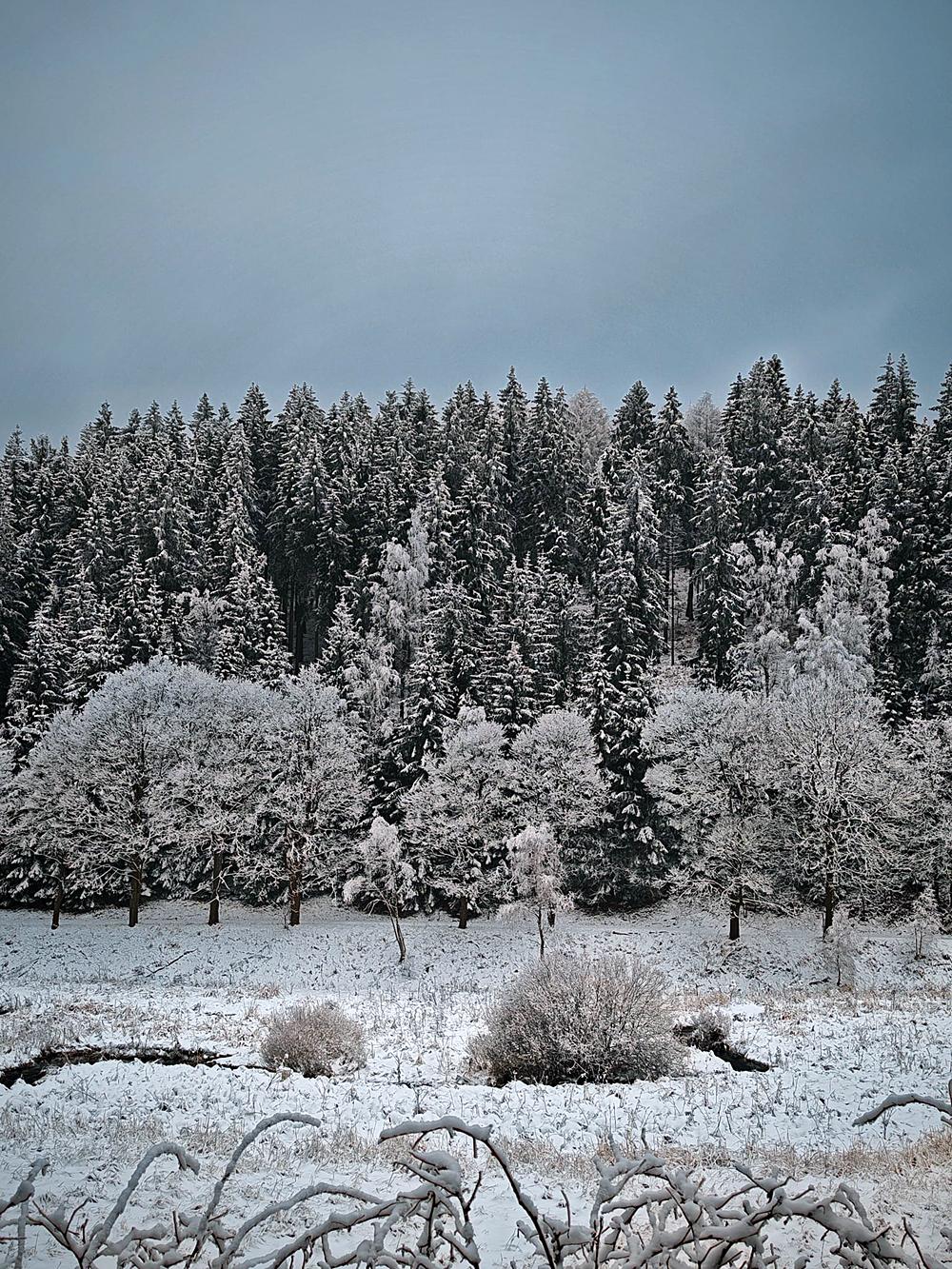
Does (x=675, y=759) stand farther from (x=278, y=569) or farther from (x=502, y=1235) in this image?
(x=278, y=569)

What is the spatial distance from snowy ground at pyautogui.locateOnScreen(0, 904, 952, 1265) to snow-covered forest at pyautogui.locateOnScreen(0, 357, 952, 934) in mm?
5962

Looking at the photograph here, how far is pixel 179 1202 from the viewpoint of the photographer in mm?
6852

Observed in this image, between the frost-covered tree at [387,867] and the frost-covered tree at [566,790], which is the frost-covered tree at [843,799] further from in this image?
the frost-covered tree at [387,867]

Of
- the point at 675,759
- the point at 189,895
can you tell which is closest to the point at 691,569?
the point at 675,759

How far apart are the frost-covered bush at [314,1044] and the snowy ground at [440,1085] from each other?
1.72ft

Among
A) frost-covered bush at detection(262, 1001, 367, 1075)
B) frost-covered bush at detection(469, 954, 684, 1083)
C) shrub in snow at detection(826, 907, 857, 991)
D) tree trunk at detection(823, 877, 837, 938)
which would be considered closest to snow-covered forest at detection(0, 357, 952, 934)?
tree trunk at detection(823, 877, 837, 938)

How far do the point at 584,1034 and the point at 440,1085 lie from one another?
2.76m

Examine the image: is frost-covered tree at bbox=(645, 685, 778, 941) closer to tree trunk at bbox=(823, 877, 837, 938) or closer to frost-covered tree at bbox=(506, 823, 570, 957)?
tree trunk at bbox=(823, 877, 837, 938)

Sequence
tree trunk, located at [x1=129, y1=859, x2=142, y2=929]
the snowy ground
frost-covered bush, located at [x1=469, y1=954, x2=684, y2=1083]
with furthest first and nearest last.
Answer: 1. tree trunk, located at [x1=129, y1=859, x2=142, y2=929]
2. frost-covered bush, located at [x1=469, y1=954, x2=684, y2=1083]
3. the snowy ground

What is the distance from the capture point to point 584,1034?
45.2ft

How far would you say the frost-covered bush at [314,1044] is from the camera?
14.1m

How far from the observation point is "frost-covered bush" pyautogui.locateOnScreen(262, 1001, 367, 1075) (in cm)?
1414

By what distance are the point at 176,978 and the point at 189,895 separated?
44.9 ft

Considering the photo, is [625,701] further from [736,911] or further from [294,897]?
[294,897]
